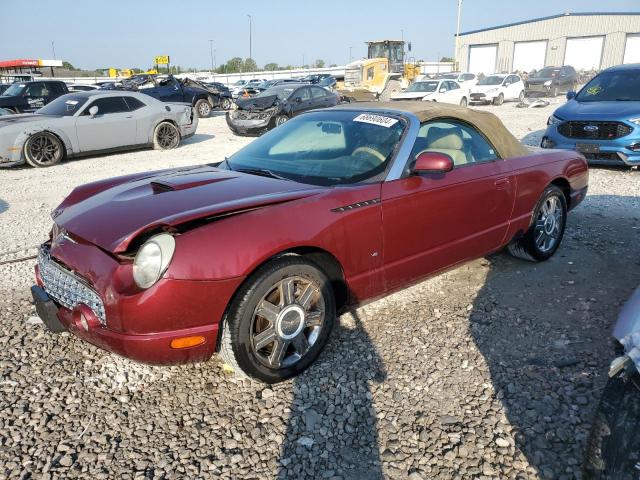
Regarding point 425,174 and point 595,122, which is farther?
point 595,122

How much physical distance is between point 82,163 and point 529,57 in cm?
5205

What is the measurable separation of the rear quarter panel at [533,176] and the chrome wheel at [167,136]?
9.55m

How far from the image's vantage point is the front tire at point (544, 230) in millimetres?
4344

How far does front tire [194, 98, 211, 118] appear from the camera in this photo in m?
20.0

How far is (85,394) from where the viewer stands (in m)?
2.76

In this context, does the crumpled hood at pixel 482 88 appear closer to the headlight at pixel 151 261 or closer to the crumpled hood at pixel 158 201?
the crumpled hood at pixel 158 201

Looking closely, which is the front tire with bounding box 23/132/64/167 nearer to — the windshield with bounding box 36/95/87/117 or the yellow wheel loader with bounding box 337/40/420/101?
the windshield with bounding box 36/95/87/117

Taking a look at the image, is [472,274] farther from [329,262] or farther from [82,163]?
[82,163]

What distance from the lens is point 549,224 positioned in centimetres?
455

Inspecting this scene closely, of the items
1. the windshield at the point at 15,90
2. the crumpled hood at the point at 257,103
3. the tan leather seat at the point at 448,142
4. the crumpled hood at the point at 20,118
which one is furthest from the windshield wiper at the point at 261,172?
the windshield at the point at 15,90

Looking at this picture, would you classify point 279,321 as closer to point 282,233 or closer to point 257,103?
point 282,233

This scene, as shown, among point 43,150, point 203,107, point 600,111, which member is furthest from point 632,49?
point 43,150

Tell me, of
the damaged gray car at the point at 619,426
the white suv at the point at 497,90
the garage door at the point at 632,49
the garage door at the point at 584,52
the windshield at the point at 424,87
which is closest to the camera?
the damaged gray car at the point at 619,426

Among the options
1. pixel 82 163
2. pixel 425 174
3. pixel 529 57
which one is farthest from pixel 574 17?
pixel 425 174
